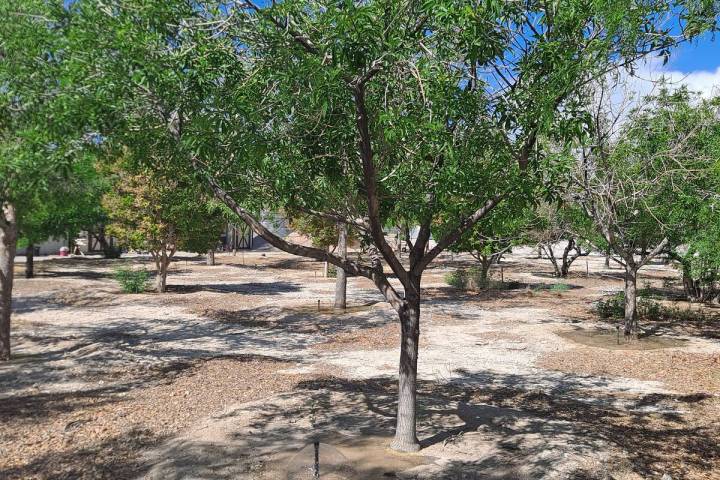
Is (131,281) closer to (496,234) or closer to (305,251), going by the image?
(496,234)

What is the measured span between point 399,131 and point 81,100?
9.86 ft

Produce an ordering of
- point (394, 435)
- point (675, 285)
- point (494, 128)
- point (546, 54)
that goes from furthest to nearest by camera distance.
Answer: point (675, 285) < point (394, 435) < point (494, 128) < point (546, 54)

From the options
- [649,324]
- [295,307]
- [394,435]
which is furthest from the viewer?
[295,307]

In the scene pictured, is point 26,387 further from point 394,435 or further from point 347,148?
point 347,148

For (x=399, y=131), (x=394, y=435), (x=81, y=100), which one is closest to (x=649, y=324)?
(x=394, y=435)

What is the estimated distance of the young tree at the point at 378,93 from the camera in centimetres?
502

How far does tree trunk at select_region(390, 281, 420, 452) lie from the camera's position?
6672mm

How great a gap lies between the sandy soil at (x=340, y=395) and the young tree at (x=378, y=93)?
1232 mm

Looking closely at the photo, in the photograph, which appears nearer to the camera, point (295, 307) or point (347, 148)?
point (347, 148)

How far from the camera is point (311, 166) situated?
20.8ft

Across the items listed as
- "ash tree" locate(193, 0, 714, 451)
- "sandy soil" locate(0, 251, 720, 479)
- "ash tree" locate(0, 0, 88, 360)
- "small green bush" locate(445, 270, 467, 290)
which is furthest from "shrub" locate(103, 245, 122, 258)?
"ash tree" locate(193, 0, 714, 451)

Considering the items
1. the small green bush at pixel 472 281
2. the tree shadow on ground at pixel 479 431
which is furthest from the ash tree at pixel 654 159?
the small green bush at pixel 472 281

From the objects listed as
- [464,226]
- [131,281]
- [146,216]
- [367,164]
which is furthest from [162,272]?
[367,164]

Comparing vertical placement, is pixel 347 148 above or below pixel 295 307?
above
